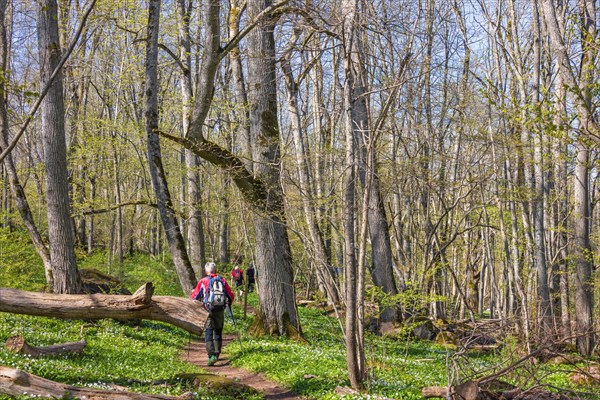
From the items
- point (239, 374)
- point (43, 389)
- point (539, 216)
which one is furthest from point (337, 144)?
point (43, 389)

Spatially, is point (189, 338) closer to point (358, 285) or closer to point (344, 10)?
point (358, 285)

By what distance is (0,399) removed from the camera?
6320mm

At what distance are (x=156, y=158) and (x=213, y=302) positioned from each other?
19.2 ft

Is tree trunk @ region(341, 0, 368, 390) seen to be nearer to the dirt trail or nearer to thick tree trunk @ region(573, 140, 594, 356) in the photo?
the dirt trail

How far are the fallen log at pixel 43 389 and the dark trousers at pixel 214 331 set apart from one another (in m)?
4.66

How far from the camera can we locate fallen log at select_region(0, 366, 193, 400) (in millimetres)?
6563

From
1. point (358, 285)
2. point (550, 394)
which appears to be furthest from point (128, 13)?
point (550, 394)

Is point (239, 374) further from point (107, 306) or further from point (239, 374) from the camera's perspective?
point (107, 306)

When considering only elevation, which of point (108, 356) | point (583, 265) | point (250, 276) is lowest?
point (250, 276)

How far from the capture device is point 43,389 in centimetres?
672

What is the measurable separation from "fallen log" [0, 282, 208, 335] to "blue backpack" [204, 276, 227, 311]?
1.23 metres

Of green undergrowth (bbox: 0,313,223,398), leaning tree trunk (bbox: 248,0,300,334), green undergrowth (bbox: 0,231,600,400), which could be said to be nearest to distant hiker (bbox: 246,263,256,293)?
green undergrowth (bbox: 0,231,600,400)

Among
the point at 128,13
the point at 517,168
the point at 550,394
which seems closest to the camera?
the point at 550,394

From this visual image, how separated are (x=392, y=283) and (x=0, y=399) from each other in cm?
1388
